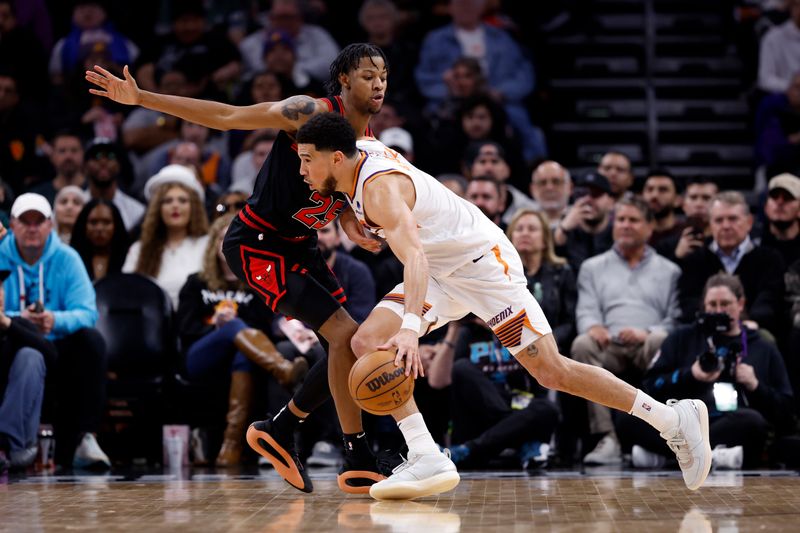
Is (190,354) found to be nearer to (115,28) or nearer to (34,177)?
(34,177)

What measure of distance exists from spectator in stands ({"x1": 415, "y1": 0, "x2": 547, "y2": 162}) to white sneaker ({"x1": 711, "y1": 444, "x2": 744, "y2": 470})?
4633mm

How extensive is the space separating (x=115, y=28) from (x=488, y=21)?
12.0ft

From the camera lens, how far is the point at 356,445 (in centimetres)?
545

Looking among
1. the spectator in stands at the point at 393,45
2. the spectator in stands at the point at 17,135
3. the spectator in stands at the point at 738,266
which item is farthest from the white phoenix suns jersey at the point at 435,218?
the spectator in stands at the point at 393,45

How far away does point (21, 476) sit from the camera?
21.5ft

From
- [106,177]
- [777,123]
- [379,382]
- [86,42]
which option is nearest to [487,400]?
[379,382]

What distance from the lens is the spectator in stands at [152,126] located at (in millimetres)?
10562

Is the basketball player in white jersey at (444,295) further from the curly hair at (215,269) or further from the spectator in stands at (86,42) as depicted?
the spectator in stands at (86,42)

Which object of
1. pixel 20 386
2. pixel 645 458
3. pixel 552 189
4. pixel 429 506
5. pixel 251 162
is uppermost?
pixel 251 162

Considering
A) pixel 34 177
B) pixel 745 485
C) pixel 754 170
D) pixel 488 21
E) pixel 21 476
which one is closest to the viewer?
pixel 745 485

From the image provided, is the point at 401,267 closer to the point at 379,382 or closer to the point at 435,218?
the point at 435,218

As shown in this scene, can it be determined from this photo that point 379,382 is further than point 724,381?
No

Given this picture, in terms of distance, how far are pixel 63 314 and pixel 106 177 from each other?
2.20 m

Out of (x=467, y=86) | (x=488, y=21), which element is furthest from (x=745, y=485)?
(x=488, y=21)
